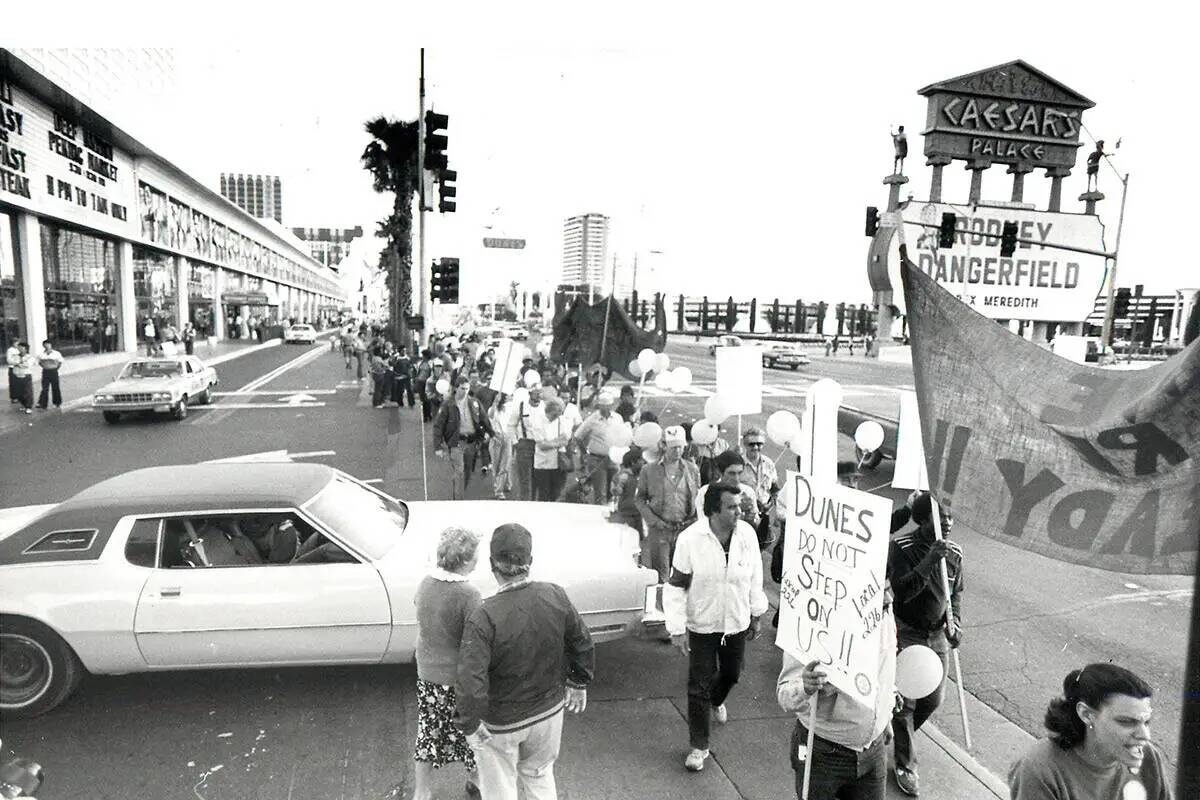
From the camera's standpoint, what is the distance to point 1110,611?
6371mm

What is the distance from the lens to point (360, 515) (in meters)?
4.98

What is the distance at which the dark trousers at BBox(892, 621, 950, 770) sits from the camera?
12.6ft

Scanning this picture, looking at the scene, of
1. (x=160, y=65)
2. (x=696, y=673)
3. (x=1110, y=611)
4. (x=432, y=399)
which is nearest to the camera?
(x=696, y=673)

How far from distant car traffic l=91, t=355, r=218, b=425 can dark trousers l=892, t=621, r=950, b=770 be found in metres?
16.7

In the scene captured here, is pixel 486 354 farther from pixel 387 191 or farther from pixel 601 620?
pixel 387 191

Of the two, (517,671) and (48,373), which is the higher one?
(517,671)

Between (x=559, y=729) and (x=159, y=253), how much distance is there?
44711 mm

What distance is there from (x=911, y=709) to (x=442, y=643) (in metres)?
2.53

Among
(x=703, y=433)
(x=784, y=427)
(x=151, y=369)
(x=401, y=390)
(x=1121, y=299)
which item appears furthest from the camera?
(x=1121, y=299)

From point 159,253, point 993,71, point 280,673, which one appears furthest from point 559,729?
point 159,253

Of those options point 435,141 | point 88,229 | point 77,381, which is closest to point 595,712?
point 435,141

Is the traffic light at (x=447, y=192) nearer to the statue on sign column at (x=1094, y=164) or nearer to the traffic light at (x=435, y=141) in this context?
the traffic light at (x=435, y=141)

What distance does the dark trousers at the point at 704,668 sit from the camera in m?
3.91

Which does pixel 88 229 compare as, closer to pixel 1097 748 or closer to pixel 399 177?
pixel 399 177
